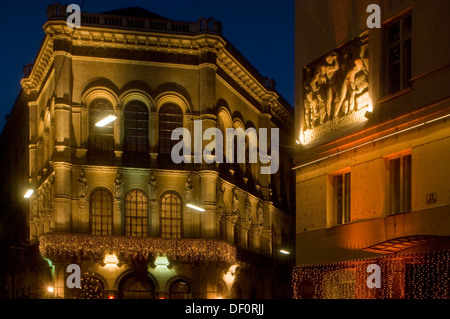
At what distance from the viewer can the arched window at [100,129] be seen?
36438 millimetres

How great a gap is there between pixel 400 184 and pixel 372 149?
993 millimetres

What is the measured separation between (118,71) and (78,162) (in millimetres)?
5061

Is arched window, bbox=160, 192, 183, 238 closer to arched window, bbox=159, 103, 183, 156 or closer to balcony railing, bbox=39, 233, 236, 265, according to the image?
balcony railing, bbox=39, 233, 236, 265

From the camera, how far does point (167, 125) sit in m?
37.3

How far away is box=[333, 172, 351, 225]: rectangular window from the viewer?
17.1 metres

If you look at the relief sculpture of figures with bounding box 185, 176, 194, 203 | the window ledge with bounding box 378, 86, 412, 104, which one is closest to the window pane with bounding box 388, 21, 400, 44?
the window ledge with bounding box 378, 86, 412, 104

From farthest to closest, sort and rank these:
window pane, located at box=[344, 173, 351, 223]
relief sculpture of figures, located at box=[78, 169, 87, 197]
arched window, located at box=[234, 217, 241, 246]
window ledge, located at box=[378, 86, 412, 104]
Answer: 1. arched window, located at box=[234, 217, 241, 246]
2. relief sculpture of figures, located at box=[78, 169, 87, 197]
3. window pane, located at box=[344, 173, 351, 223]
4. window ledge, located at box=[378, 86, 412, 104]

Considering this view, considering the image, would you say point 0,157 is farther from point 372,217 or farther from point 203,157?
point 372,217

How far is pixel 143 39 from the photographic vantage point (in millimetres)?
37469

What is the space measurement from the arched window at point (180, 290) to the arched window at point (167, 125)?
6.40 metres

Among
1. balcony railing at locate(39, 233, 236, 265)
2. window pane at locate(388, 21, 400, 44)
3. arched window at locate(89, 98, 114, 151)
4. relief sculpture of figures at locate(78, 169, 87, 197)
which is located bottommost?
balcony railing at locate(39, 233, 236, 265)

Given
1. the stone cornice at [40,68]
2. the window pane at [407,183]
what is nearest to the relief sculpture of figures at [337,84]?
the window pane at [407,183]

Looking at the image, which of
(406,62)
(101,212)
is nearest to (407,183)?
(406,62)

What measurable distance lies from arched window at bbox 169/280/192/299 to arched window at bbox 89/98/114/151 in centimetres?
732
